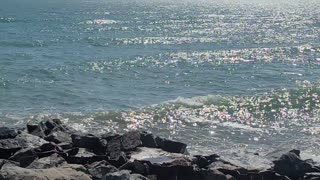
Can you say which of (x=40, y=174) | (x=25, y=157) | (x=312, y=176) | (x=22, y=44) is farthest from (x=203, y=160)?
(x=22, y=44)

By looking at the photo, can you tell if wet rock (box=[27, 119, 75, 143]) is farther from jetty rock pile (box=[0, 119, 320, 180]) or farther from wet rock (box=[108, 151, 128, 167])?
wet rock (box=[108, 151, 128, 167])

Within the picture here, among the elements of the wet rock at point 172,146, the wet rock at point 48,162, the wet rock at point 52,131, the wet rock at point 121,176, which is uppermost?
the wet rock at point 121,176

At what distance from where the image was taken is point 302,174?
16.5 meters

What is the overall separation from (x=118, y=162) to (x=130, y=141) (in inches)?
80.1

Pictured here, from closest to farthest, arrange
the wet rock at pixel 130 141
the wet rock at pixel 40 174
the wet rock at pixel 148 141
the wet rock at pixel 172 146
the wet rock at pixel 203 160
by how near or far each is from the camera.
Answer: the wet rock at pixel 40 174, the wet rock at pixel 203 160, the wet rock at pixel 130 141, the wet rock at pixel 172 146, the wet rock at pixel 148 141

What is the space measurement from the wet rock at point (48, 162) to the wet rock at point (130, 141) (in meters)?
2.83

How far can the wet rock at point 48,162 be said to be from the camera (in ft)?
50.0

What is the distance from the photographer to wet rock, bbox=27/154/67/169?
15227 millimetres

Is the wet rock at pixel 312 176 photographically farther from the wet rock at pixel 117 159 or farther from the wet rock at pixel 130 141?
the wet rock at pixel 130 141

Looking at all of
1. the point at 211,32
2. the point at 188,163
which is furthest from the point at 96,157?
the point at 211,32

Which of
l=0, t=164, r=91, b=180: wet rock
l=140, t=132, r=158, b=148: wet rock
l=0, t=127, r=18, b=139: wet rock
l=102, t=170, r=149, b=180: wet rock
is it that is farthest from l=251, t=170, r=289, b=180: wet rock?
l=0, t=127, r=18, b=139: wet rock

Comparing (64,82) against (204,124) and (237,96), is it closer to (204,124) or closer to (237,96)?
(237,96)

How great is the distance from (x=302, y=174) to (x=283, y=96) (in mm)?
17471

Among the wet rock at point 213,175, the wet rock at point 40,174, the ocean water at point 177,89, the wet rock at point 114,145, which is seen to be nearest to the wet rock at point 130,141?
the wet rock at point 114,145
